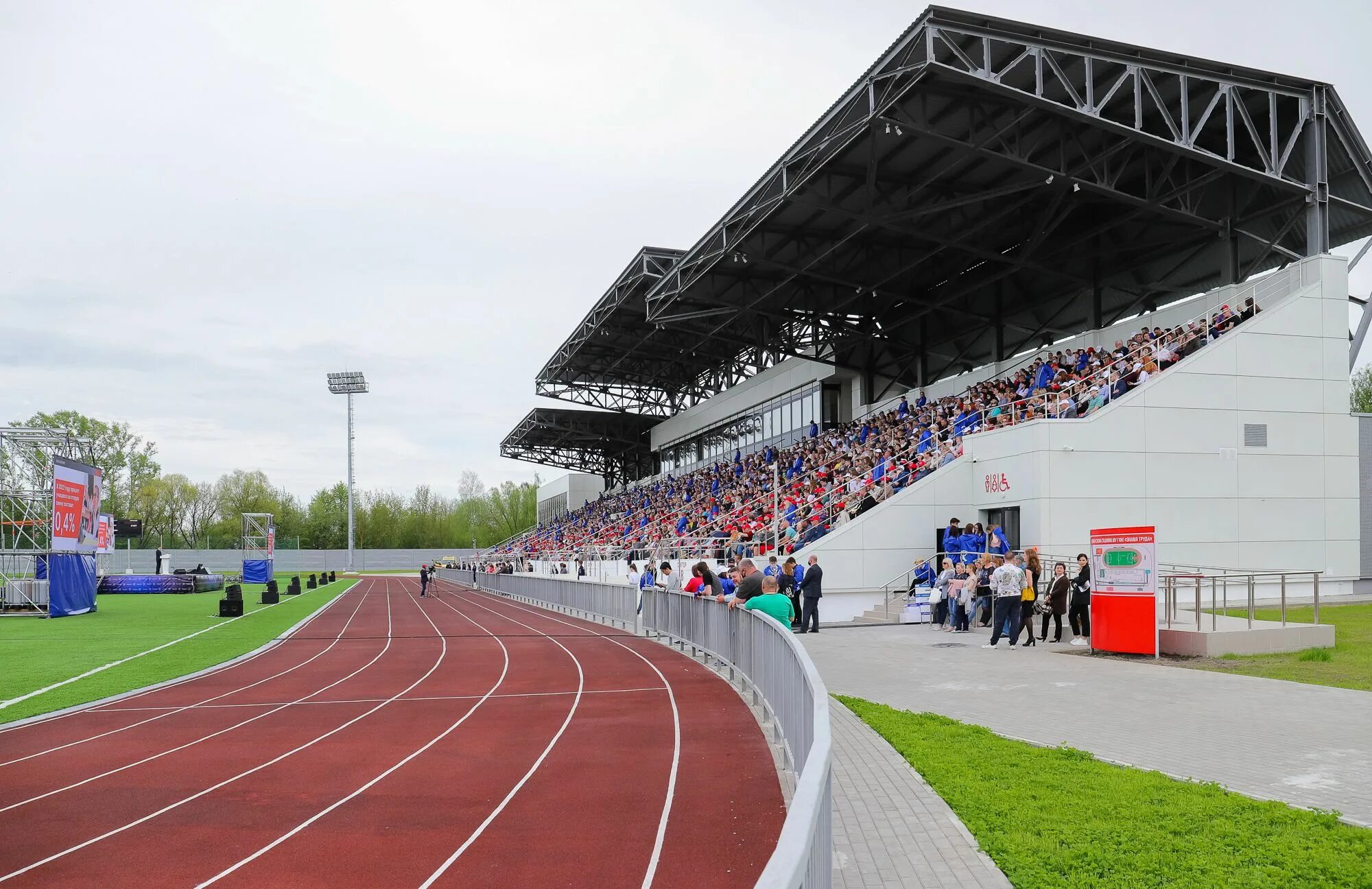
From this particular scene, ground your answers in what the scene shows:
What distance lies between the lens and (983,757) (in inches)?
358

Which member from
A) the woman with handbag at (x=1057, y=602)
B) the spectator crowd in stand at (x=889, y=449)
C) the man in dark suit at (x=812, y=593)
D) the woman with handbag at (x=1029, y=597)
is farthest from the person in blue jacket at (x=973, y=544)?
the man in dark suit at (x=812, y=593)

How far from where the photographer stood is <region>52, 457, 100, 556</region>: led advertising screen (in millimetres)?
32938

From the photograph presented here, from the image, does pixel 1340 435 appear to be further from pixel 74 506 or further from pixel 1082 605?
pixel 74 506

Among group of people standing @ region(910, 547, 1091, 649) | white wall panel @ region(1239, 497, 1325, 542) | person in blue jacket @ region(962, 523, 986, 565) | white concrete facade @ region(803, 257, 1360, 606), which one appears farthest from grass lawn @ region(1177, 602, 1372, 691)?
white wall panel @ region(1239, 497, 1325, 542)

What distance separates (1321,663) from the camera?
1530 cm

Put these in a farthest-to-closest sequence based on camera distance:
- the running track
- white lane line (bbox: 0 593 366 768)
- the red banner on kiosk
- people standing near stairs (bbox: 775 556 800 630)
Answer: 1. people standing near stairs (bbox: 775 556 800 630)
2. the red banner on kiosk
3. white lane line (bbox: 0 593 366 768)
4. the running track

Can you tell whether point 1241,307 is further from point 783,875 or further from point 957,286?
point 783,875

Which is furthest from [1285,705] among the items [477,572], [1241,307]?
[477,572]

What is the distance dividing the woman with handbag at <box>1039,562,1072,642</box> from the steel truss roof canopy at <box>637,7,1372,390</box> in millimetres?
11255

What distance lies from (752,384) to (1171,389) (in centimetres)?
3169

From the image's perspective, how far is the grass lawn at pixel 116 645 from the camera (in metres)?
16.2

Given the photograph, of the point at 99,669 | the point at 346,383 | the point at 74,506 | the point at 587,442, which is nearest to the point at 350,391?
the point at 346,383

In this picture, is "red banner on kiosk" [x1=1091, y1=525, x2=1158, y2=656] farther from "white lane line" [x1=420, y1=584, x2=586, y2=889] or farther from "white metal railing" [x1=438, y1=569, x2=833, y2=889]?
"white lane line" [x1=420, y1=584, x2=586, y2=889]

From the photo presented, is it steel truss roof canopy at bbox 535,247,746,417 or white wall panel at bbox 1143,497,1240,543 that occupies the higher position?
steel truss roof canopy at bbox 535,247,746,417
